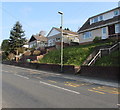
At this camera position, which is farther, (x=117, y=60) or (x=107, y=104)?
(x=117, y=60)

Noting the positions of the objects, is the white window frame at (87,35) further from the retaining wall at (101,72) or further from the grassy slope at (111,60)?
the retaining wall at (101,72)

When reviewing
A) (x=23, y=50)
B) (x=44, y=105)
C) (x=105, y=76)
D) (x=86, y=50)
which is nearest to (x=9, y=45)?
(x=23, y=50)

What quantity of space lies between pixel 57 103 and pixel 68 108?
688mm

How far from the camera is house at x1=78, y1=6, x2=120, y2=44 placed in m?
23.5

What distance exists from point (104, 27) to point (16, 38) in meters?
27.6

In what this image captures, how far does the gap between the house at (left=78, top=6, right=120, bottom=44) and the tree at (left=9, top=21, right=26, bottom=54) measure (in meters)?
21.2

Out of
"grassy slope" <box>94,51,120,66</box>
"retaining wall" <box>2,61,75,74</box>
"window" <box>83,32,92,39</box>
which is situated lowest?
"retaining wall" <box>2,61,75,74</box>

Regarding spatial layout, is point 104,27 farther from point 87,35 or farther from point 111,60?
point 111,60

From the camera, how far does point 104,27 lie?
2517 centimetres

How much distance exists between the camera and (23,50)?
135 ft

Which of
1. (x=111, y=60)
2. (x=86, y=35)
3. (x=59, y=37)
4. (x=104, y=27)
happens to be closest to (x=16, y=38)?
(x=59, y=37)

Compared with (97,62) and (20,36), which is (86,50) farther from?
(20,36)

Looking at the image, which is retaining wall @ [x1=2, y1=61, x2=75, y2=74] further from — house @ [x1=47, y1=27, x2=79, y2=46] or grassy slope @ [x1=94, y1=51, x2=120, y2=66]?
house @ [x1=47, y1=27, x2=79, y2=46]

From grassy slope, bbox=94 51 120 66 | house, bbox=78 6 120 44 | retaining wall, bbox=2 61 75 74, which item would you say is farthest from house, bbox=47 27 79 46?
grassy slope, bbox=94 51 120 66
